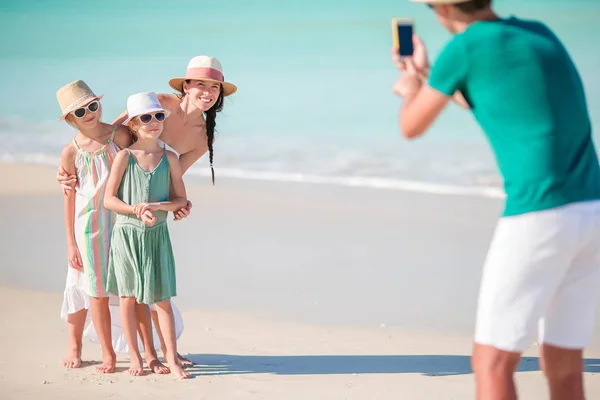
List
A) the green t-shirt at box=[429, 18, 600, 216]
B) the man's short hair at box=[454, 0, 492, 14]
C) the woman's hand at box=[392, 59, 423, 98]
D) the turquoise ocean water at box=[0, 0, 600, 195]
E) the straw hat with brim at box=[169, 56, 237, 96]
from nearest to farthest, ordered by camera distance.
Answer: the green t-shirt at box=[429, 18, 600, 216], the man's short hair at box=[454, 0, 492, 14], the woman's hand at box=[392, 59, 423, 98], the straw hat with brim at box=[169, 56, 237, 96], the turquoise ocean water at box=[0, 0, 600, 195]

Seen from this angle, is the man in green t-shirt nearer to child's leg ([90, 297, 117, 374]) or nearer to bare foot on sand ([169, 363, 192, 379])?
bare foot on sand ([169, 363, 192, 379])

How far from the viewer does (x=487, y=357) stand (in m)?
3.03

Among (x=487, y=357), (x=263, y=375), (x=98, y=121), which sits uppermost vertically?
(x=98, y=121)

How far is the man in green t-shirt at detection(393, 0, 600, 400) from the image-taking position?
2.88 metres

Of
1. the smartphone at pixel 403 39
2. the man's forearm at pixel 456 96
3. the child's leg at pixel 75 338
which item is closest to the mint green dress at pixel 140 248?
the child's leg at pixel 75 338

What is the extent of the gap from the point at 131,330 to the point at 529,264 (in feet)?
8.72

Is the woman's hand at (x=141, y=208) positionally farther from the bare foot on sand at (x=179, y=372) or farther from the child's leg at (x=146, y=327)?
the bare foot on sand at (x=179, y=372)

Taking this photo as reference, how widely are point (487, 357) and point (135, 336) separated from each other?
2484 millimetres

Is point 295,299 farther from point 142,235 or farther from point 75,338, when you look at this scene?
point 142,235

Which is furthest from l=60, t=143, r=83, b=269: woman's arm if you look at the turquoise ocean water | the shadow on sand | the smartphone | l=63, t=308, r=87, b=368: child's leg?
the turquoise ocean water

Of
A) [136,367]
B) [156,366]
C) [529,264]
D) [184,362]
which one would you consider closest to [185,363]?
[184,362]

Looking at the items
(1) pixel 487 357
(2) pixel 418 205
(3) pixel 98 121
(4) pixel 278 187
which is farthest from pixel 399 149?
(1) pixel 487 357

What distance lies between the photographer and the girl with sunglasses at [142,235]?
16.1ft

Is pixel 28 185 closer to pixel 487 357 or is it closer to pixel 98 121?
pixel 98 121
